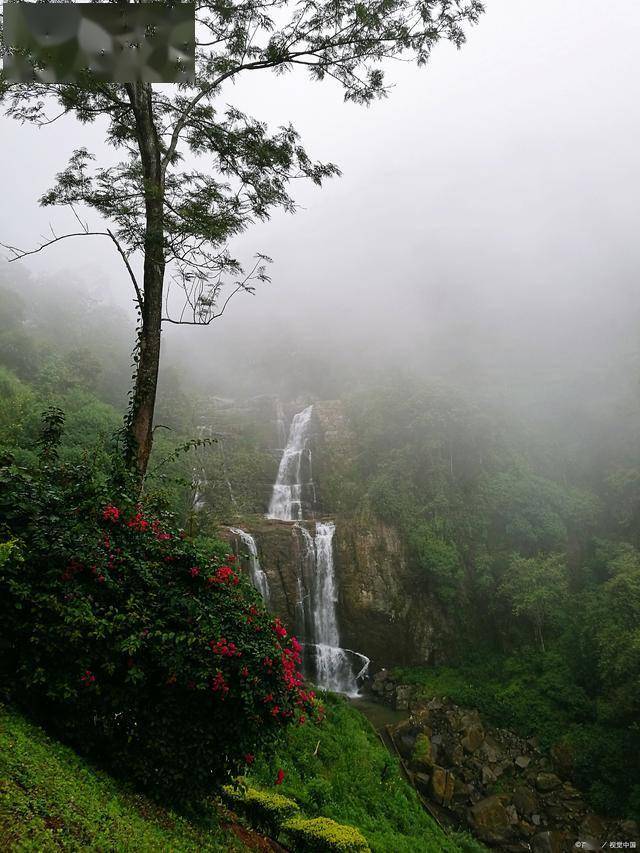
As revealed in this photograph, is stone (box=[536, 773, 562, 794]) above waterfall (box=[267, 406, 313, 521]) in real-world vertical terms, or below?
below

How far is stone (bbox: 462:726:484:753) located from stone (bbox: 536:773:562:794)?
1.86 m

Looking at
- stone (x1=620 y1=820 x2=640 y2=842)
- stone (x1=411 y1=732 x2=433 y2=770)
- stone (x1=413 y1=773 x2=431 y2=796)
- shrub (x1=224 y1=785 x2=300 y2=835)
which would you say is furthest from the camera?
stone (x1=411 y1=732 x2=433 y2=770)

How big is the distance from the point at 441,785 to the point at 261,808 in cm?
1001

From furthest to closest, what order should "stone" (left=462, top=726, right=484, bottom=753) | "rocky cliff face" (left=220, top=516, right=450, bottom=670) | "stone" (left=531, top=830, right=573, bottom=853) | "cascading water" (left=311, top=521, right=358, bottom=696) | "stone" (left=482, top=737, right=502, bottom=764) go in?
"rocky cliff face" (left=220, top=516, right=450, bottom=670), "cascading water" (left=311, top=521, right=358, bottom=696), "stone" (left=462, top=726, right=484, bottom=753), "stone" (left=482, top=737, right=502, bottom=764), "stone" (left=531, top=830, right=573, bottom=853)

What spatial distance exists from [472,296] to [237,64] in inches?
2007

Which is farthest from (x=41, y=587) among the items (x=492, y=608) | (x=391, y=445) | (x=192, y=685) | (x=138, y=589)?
(x=391, y=445)

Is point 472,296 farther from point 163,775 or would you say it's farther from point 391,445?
point 163,775

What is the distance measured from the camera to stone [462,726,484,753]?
1495 centimetres

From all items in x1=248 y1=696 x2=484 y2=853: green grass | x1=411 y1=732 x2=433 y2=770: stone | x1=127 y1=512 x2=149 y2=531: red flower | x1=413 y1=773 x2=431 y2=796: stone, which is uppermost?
x1=127 y1=512 x2=149 y2=531: red flower

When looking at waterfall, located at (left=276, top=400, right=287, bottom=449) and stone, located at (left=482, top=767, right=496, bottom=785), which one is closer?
stone, located at (left=482, top=767, right=496, bottom=785)

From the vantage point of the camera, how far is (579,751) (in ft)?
47.0

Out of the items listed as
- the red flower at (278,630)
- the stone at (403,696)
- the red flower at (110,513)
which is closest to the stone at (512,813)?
the stone at (403,696)

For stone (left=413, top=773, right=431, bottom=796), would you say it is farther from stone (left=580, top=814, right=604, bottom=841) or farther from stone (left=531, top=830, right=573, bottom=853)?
stone (left=580, top=814, right=604, bottom=841)

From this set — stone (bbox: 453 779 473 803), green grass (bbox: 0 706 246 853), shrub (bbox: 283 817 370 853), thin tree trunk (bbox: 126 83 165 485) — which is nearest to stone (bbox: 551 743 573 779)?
stone (bbox: 453 779 473 803)
